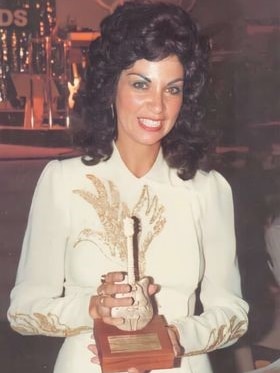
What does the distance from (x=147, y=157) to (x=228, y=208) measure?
0.12 m

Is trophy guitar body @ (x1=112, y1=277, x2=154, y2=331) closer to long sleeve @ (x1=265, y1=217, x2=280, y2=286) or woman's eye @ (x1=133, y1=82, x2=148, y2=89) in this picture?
woman's eye @ (x1=133, y1=82, x2=148, y2=89)

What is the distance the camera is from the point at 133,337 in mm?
771

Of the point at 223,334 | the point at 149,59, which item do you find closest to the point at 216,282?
the point at 223,334

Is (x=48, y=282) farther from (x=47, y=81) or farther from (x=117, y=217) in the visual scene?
Result: (x=47, y=81)

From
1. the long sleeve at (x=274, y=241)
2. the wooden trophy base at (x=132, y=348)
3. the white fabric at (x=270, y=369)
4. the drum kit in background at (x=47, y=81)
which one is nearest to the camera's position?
the wooden trophy base at (x=132, y=348)

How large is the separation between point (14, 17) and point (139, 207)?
1.28 ft

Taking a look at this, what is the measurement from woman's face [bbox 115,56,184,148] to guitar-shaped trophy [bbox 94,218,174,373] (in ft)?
0.37

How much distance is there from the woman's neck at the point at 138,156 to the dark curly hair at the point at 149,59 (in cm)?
2

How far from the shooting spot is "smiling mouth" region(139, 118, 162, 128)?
0.82 metres

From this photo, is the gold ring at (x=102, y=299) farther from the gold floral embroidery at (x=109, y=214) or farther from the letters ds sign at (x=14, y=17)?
the letters ds sign at (x=14, y=17)

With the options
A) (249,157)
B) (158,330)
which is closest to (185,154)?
(158,330)

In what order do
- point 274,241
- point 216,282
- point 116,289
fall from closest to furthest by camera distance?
point 116,289 → point 216,282 → point 274,241

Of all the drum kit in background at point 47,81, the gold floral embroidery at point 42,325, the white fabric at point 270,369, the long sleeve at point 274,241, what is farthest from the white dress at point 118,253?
the long sleeve at point 274,241

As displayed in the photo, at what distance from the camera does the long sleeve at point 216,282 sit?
84 centimetres
